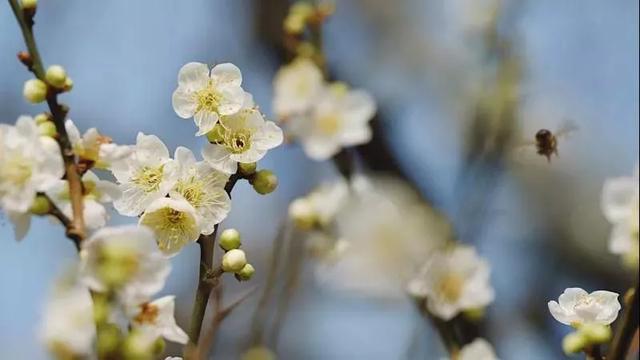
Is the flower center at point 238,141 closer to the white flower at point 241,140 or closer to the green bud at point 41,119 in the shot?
the white flower at point 241,140

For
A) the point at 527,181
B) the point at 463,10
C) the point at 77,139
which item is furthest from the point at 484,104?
the point at 77,139

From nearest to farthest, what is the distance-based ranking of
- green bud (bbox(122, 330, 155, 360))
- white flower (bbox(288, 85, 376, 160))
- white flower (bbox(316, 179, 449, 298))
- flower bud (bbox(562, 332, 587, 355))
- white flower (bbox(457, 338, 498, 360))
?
green bud (bbox(122, 330, 155, 360)) → flower bud (bbox(562, 332, 587, 355)) → white flower (bbox(457, 338, 498, 360)) → white flower (bbox(316, 179, 449, 298)) → white flower (bbox(288, 85, 376, 160))

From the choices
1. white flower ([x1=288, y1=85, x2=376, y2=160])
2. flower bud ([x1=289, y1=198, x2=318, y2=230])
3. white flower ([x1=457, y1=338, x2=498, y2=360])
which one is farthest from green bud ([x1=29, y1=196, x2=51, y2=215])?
white flower ([x1=288, y1=85, x2=376, y2=160])

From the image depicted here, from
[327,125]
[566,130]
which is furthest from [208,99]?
[327,125]

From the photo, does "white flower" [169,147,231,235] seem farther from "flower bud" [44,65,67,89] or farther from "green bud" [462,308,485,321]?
"green bud" [462,308,485,321]

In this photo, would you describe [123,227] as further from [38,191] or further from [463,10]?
[463,10]

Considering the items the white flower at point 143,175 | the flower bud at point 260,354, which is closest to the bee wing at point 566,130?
the flower bud at point 260,354

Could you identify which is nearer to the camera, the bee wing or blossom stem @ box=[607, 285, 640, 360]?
blossom stem @ box=[607, 285, 640, 360]
